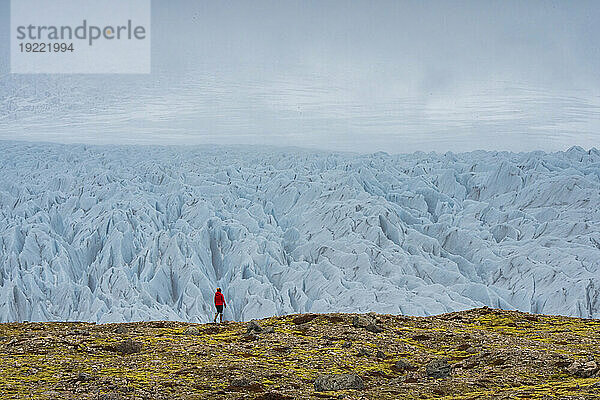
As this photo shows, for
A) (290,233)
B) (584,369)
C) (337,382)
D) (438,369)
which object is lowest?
(290,233)

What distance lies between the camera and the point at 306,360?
20641mm

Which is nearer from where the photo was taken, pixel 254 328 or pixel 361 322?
pixel 254 328

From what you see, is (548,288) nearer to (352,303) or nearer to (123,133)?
(352,303)

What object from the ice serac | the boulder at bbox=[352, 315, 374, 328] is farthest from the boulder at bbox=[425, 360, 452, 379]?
the ice serac

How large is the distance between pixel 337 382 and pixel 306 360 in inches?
123

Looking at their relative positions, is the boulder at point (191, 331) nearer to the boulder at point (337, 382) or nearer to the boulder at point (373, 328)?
the boulder at point (373, 328)

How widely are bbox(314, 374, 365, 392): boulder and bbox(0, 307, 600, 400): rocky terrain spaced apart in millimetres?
27

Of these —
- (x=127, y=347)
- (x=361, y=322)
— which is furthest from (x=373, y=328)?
(x=127, y=347)

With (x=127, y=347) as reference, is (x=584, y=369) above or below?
above

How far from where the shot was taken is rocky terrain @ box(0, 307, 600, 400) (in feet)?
56.0

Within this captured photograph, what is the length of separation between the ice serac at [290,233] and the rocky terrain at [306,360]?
32967mm

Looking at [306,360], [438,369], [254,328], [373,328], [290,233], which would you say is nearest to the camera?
[438,369]

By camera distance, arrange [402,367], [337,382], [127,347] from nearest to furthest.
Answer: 1. [337,382]
2. [402,367]
3. [127,347]

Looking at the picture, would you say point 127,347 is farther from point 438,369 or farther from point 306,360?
point 438,369
